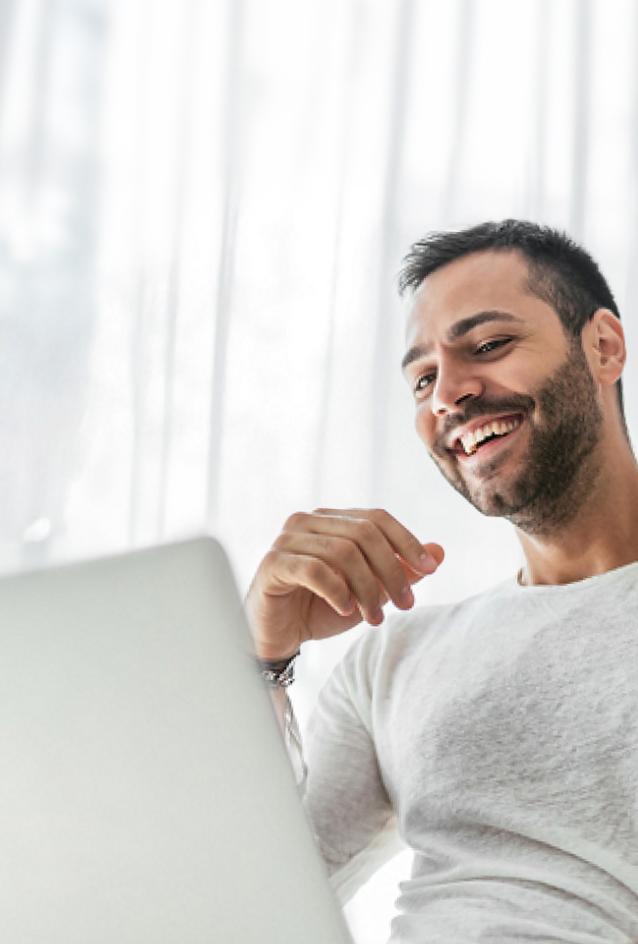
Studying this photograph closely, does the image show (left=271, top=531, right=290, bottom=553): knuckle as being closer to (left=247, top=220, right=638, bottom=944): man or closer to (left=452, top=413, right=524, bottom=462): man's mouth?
(left=247, top=220, right=638, bottom=944): man

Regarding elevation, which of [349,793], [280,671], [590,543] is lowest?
[349,793]

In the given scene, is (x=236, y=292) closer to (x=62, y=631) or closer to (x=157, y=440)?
(x=157, y=440)

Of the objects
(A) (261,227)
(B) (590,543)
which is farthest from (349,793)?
(A) (261,227)

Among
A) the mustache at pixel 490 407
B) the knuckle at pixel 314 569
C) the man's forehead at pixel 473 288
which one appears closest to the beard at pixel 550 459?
the mustache at pixel 490 407

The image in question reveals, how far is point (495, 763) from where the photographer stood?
3.61ft

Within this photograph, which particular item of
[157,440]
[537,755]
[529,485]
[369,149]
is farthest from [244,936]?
[369,149]

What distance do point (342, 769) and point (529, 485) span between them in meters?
0.41

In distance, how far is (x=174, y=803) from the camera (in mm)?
399

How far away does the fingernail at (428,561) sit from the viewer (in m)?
1.02

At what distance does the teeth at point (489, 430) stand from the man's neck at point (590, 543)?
124 mm

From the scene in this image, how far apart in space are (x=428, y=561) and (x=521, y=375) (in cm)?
44

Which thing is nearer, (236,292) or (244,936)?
(244,936)

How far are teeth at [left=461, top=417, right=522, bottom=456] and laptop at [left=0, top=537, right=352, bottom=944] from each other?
3.21 ft

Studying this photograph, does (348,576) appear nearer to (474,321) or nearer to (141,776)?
(474,321)
